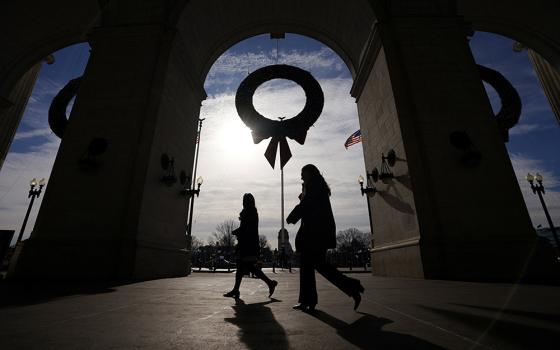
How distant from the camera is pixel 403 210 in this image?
789 cm

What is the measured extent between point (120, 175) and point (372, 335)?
8.02 metres

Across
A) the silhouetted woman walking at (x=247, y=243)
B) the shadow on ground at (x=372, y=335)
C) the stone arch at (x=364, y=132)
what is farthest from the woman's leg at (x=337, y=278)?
the stone arch at (x=364, y=132)

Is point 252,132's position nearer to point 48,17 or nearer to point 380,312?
point 380,312

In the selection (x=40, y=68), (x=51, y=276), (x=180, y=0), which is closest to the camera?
(x=51, y=276)

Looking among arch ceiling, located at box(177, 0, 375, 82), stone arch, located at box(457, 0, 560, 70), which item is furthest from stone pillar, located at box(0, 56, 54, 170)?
stone arch, located at box(457, 0, 560, 70)

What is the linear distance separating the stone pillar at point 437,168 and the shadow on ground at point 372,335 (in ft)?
17.6

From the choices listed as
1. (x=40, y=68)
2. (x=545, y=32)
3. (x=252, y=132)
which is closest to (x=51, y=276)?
(x=252, y=132)

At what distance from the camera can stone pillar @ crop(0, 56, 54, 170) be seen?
42.6 feet

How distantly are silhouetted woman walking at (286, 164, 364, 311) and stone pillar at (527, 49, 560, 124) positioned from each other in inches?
653

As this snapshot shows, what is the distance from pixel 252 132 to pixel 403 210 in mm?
5169

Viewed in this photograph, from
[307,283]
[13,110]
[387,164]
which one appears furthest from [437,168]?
[13,110]

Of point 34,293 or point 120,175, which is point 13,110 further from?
point 34,293

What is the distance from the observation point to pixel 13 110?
1364cm

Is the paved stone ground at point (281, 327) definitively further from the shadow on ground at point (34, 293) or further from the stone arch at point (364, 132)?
the stone arch at point (364, 132)
